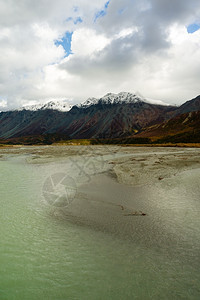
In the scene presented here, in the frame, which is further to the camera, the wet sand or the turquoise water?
the wet sand

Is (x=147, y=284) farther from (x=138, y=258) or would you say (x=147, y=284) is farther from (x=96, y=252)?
(x=96, y=252)

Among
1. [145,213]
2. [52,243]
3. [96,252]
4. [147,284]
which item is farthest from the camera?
[145,213]

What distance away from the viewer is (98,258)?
9500 millimetres

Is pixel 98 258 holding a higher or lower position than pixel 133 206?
lower

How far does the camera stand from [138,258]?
31.1 ft

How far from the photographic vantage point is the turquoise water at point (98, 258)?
7617 mm

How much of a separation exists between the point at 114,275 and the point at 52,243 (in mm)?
4432

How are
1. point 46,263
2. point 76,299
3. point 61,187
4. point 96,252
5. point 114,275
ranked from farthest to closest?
1. point 61,187
2. point 96,252
3. point 46,263
4. point 114,275
5. point 76,299

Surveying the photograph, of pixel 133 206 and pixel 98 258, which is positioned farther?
pixel 133 206

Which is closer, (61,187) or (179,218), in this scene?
(179,218)

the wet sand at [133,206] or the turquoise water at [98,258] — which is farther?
the wet sand at [133,206]

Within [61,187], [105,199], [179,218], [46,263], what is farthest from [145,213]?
[61,187]

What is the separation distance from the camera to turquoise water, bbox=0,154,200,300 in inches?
300

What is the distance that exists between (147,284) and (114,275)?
4.75 ft
